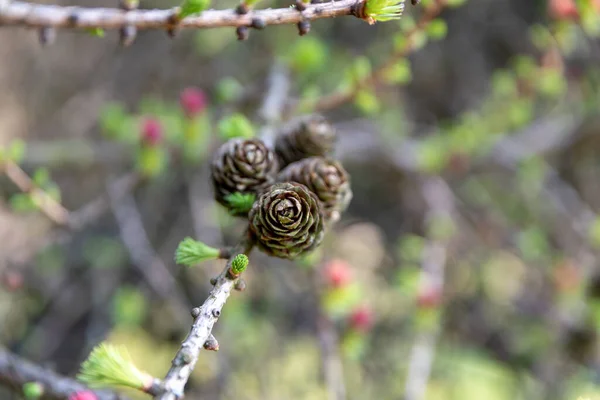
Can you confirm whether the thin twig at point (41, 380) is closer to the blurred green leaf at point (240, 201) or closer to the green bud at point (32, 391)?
the green bud at point (32, 391)

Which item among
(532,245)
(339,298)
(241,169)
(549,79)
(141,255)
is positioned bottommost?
(241,169)

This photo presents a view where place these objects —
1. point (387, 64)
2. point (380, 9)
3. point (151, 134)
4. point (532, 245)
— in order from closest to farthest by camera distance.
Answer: point (380, 9)
point (387, 64)
point (151, 134)
point (532, 245)

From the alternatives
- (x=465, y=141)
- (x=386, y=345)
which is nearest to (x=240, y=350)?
(x=386, y=345)

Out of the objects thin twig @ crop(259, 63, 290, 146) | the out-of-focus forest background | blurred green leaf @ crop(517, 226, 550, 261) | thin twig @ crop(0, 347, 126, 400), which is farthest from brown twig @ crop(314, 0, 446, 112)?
blurred green leaf @ crop(517, 226, 550, 261)

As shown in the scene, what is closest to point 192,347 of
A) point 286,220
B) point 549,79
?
point 286,220

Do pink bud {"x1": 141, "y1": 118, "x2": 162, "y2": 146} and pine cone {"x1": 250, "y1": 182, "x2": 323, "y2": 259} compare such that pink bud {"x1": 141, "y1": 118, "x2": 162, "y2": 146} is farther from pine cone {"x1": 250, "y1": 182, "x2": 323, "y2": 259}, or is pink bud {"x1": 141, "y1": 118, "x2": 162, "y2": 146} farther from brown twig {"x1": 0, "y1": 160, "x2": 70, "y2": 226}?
pine cone {"x1": 250, "y1": 182, "x2": 323, "y2": 259}

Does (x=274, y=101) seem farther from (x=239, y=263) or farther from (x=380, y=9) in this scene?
(x=239, y=263)
